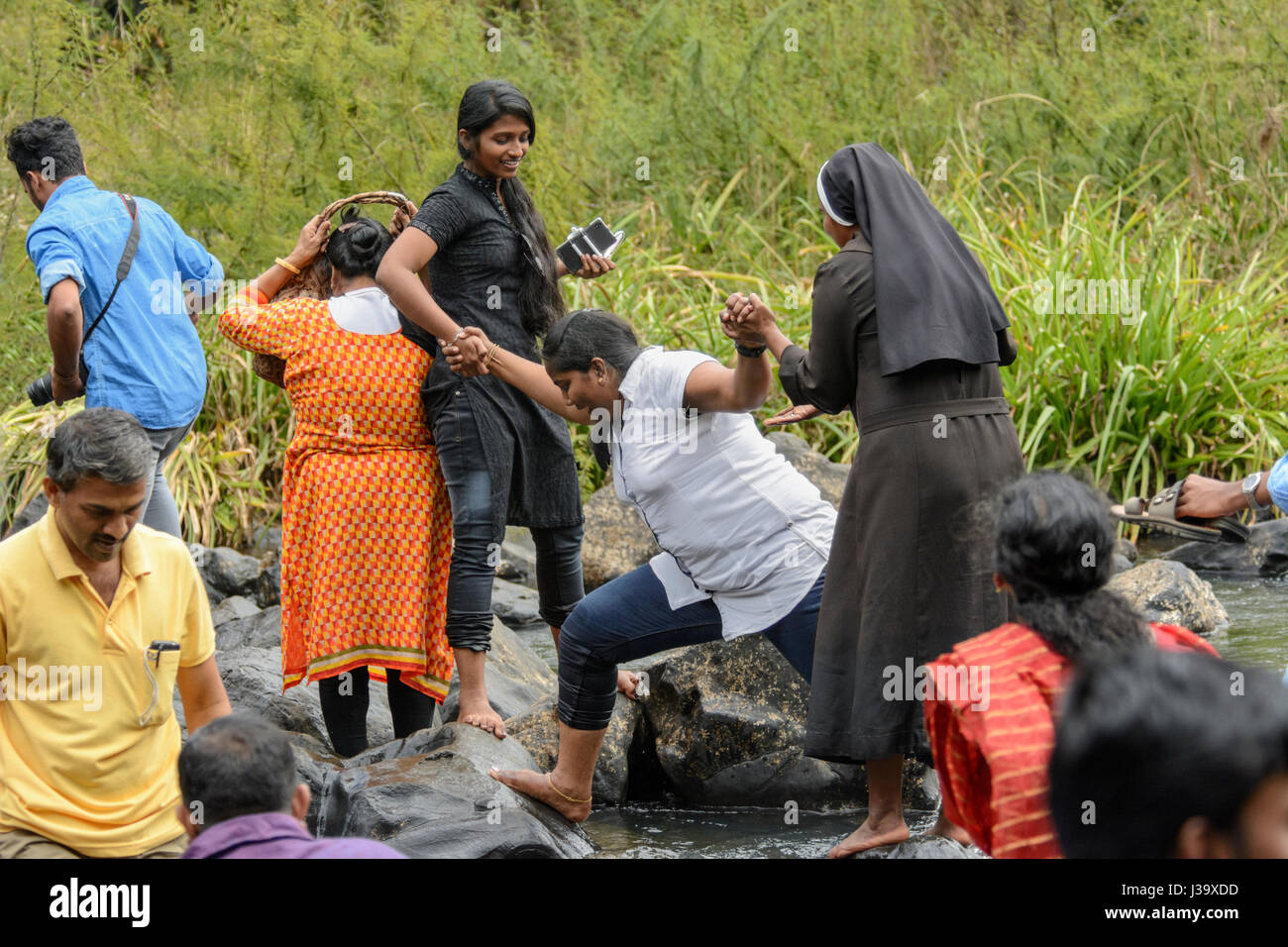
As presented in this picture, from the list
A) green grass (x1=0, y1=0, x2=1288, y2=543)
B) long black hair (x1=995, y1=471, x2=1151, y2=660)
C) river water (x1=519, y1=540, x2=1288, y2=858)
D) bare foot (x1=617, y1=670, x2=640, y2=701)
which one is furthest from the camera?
green grass (x1=0, y1=0, x2=1288, y2=543)

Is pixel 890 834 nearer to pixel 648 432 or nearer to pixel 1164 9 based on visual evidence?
pixel 648 432

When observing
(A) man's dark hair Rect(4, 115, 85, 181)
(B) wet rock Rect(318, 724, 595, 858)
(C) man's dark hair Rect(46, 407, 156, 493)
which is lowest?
(B) wet rock Rect(318, 724, 595, 858)

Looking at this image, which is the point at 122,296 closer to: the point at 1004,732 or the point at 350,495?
the point at 350,495

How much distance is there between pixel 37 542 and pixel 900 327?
196 centimetres

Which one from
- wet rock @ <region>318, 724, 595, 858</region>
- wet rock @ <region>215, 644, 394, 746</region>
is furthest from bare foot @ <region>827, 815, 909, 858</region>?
wet rock @ <region>215, 644, 394, 746</region>

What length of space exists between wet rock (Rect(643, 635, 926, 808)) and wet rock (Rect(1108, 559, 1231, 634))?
1.98 meters

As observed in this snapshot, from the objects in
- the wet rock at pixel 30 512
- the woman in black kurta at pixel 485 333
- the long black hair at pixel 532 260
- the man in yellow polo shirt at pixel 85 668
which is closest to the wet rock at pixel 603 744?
the woman in black kurta at pixel 485 333

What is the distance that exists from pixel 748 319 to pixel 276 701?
2.29 m

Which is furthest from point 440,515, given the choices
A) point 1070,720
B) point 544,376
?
point 1070,720

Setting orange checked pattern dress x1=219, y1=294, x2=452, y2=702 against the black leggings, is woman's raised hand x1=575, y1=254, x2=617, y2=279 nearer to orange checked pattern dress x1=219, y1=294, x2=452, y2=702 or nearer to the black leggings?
orange checked pattern dress x1=219, y1=294, x2=452, y2=702

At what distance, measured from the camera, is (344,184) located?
8656 mm

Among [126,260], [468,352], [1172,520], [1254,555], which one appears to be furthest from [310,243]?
[1254,555]

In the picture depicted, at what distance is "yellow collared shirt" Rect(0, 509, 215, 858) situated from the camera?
2.87 metres

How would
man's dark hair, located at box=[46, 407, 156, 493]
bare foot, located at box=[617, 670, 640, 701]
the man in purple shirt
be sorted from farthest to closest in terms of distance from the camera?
bare foot, located at box=[617, 670, 640, 701]
man's dark hair, located at box=[46, 407, 156, 493]
the man in purple shirt
